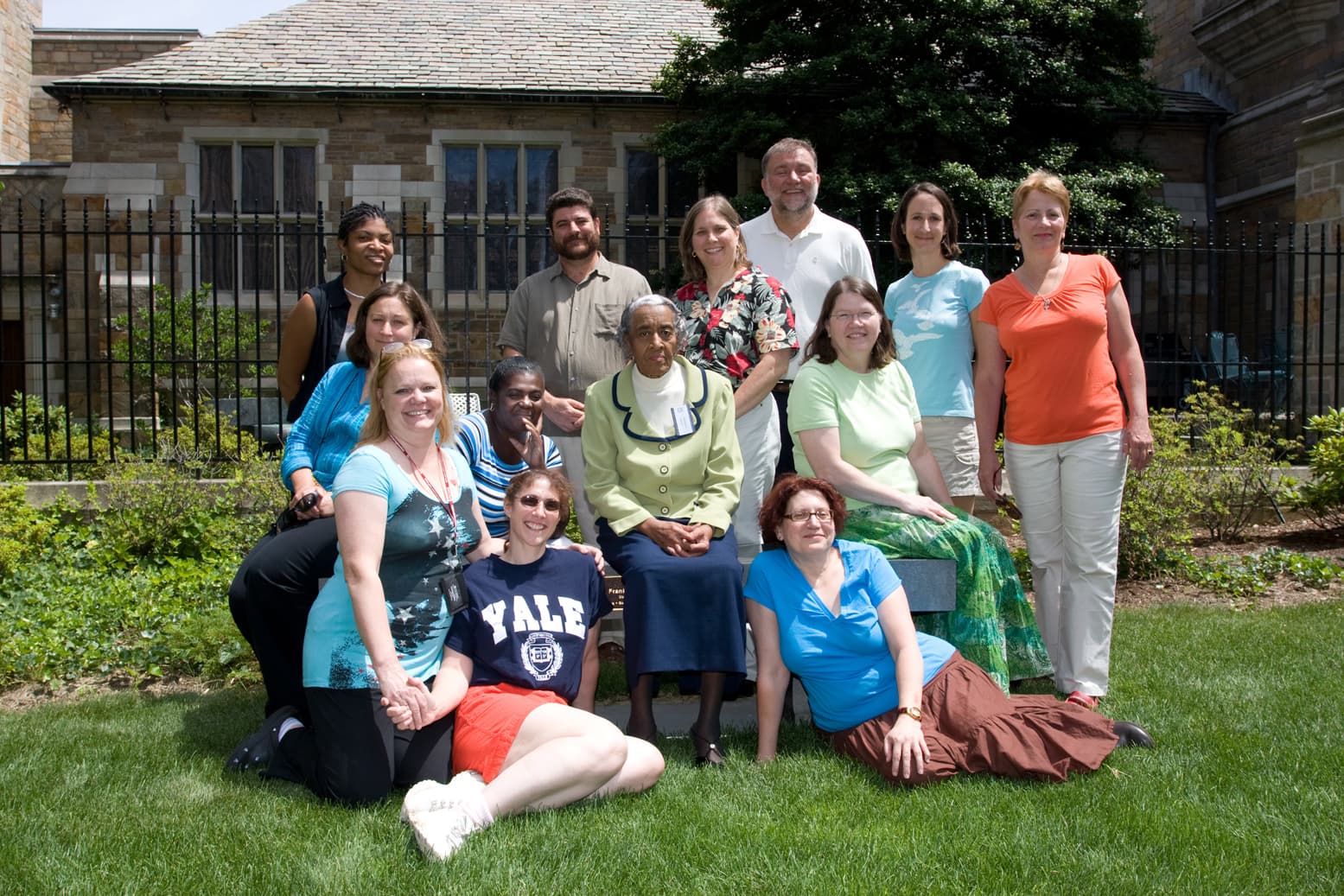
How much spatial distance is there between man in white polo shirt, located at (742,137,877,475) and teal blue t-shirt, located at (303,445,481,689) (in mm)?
1824

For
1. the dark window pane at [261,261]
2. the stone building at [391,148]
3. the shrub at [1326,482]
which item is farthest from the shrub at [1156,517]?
the dark window pane at [261,261]

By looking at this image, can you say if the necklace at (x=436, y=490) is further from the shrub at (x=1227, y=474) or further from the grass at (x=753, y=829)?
the shrub at (x=1227, y=474)

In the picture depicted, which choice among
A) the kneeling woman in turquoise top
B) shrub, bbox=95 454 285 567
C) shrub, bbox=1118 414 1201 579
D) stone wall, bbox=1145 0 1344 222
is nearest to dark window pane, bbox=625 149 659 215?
stone wall, bbox=1145 0 1344 222

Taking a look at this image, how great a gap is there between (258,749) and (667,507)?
165cm

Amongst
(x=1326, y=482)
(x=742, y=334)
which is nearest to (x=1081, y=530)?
(x=742, y=334)

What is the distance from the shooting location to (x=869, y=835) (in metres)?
2.93

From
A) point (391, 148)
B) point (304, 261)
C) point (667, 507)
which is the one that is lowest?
point (667, 507)

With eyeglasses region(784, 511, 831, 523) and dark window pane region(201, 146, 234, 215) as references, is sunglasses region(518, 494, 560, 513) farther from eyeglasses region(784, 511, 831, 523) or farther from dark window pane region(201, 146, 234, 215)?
dark window pane region(201, 146, 234, 215)

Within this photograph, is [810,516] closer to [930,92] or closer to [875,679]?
[875,679]

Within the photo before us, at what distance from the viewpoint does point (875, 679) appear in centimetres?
355

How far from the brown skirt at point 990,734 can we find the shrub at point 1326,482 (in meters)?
5.72

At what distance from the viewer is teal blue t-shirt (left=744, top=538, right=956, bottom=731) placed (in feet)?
11.7

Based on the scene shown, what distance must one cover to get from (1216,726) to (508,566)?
2.64 meters

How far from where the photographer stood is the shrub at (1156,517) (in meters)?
6.92
